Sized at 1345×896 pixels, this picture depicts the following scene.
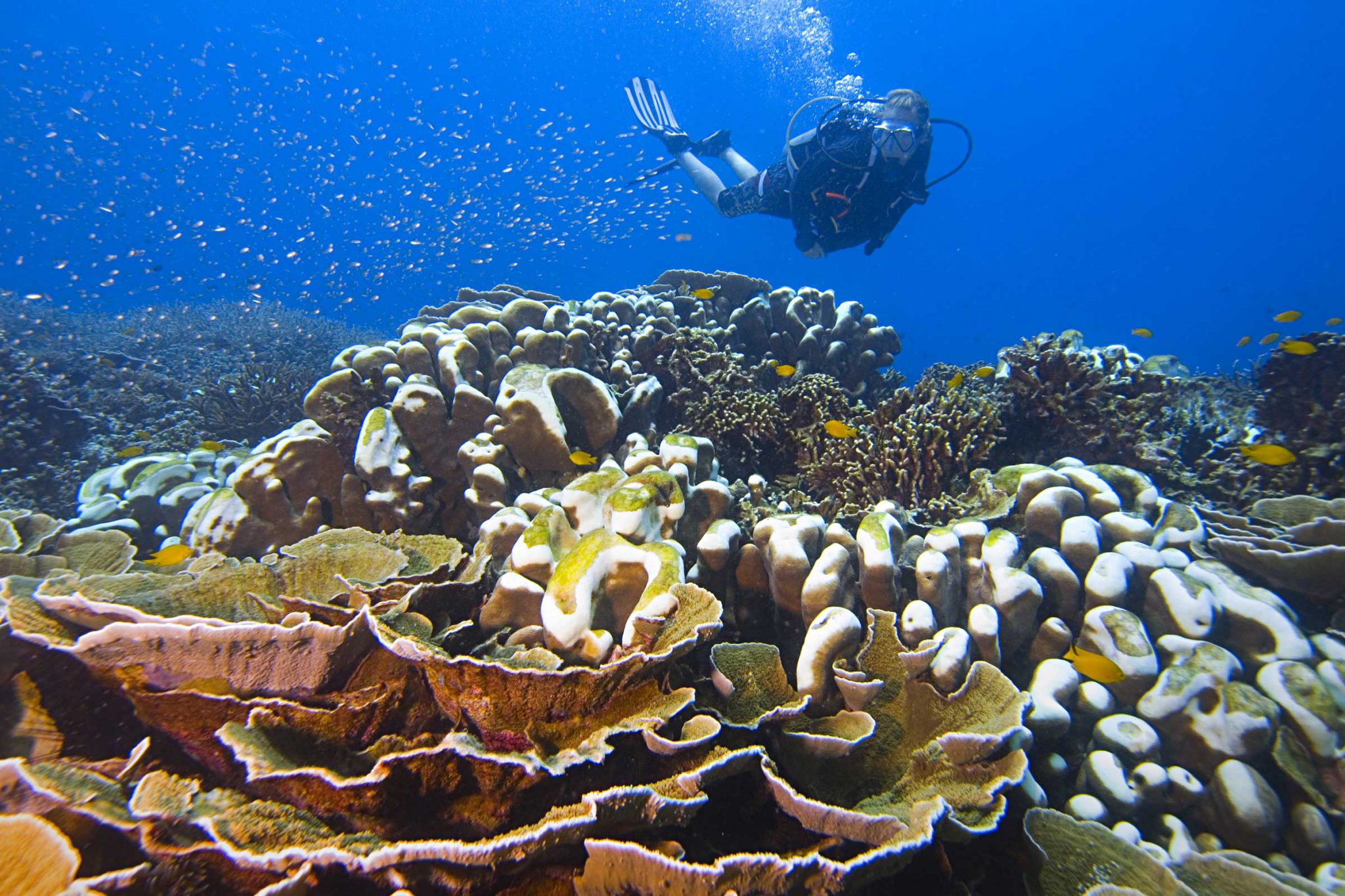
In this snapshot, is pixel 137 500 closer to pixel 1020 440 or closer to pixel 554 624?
pixel 554 624

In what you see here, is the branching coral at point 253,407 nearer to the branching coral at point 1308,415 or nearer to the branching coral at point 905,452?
the branching coral at point 905,452

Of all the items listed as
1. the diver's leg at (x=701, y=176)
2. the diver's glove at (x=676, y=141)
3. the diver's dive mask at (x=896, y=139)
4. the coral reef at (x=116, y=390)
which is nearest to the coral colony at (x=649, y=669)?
the coral reef at (x=116, y=390)

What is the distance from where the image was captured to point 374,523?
4047 millimetres

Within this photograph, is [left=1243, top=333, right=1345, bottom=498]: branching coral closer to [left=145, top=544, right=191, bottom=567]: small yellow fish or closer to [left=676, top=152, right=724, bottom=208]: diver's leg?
[left=145, top=544, right=191, bottom=567]: small yellow fish

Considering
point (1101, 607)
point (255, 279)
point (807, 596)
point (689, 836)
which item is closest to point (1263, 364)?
point (1101, 607)

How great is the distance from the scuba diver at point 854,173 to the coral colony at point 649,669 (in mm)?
5846

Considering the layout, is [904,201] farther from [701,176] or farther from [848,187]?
[701,176]

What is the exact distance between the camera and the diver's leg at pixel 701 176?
13516 mm

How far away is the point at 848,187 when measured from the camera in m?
9.00

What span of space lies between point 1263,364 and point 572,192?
95.6 m

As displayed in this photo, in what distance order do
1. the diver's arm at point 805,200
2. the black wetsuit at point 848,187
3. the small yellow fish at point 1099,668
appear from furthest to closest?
the diver's arm at point 805,200
the black wetsuit at point 848,187
the small yellow fish at point 1099,668

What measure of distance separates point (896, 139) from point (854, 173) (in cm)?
75

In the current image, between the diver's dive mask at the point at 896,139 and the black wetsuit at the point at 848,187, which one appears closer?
the diver's dive mask at the point at 896,139

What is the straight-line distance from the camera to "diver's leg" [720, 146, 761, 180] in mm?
13477
